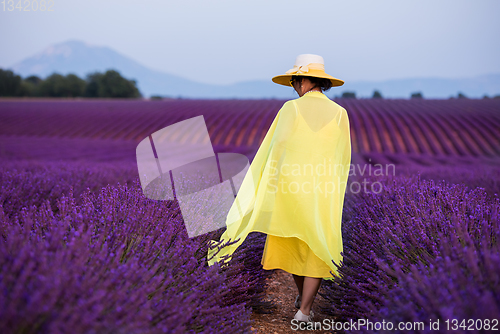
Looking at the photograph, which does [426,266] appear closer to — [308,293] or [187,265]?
[308,293]

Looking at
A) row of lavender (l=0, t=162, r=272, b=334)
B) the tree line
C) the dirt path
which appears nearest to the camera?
row of lavender (l=0, t=162, r=272, b=334)

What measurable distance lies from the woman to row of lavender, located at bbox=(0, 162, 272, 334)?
0.24 meters

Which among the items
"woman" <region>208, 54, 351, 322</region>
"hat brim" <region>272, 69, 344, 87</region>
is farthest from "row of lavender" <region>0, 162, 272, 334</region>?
"hat brim" <region>272, 69, 344, 87</region>

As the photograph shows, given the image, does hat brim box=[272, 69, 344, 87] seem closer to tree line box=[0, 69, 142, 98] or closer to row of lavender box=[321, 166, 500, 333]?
row of lavender box=[321, 166, 500, 333]

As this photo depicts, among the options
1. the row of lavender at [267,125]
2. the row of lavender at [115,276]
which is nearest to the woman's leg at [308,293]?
the row of lavender at [115,276]

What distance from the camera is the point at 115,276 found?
1074 mm

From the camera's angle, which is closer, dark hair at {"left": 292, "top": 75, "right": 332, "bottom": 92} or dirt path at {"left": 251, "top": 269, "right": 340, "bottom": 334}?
dirt path at {"left": 251, "top": 269, "right": 340, "bottom": 334}

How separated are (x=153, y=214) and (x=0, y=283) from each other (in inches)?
36.5

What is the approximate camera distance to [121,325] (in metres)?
0.95

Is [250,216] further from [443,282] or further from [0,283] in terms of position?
[0,283]

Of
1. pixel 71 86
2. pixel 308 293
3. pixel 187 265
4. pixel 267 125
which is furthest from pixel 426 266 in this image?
pixel 71 86

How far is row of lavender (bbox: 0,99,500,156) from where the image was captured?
11.5 meters

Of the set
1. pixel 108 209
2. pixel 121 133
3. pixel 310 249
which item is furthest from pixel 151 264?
pixel 121 133

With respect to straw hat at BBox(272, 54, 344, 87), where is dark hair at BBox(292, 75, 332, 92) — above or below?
below
